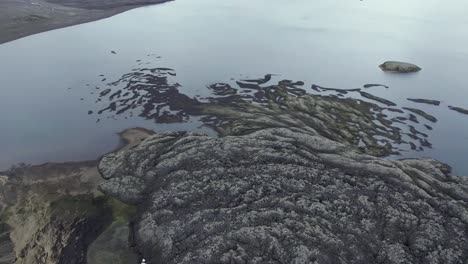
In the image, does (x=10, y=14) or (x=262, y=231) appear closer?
(x=262, y=231)

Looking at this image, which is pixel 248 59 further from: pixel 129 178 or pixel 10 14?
pixel 10 14

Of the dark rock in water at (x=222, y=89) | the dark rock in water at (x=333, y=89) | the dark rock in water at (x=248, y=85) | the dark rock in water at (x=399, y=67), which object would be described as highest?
the dark rock in water at (x=399, y=67)

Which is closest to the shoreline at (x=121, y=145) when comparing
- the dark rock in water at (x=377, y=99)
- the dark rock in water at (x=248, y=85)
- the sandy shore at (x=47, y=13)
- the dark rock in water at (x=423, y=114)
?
the dark rock in water at (x=248, y=85)

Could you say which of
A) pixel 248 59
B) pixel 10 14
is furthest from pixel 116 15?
pixel 248 59

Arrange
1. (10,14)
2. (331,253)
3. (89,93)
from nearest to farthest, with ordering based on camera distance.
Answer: (331,253)
(89,93)
(10,14)

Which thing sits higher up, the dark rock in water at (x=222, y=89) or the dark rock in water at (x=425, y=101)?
the dark rock in water at (x=425, y=101)

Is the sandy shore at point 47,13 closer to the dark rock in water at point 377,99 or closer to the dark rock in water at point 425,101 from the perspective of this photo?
the dark rock in water at point 377,99

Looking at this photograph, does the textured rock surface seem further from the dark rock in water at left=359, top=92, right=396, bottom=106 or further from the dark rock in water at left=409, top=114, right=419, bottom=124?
the dark rock in water at left=359, top=92, right=396, bottom=106

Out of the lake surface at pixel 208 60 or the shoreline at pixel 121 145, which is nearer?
the shoreline at pixel 121 145
